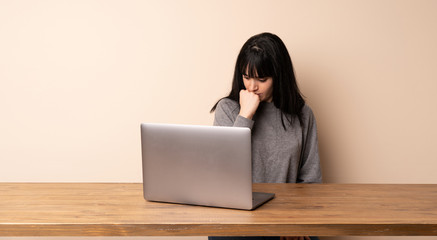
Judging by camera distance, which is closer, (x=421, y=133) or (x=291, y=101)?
(x=291, y=101)

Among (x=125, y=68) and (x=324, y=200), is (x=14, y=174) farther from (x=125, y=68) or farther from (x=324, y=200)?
(x=324, y=200)

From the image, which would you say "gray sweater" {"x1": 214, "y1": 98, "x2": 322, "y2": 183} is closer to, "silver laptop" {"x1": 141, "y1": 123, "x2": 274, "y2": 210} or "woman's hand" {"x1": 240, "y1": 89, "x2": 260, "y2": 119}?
"woman's hand" {"x1": 240, "y1": 89, "x2": 260, "y2": 119}

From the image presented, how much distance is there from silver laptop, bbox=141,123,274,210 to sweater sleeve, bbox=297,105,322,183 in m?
0.61

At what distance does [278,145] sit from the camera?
6.49 ft

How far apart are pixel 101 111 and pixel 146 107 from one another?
239 millimetres

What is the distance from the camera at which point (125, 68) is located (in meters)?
2.35

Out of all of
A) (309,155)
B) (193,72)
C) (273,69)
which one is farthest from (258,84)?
(193,72)

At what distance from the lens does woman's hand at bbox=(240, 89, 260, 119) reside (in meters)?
1.87

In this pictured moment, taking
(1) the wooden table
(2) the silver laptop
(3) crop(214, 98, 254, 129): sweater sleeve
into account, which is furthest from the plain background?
(2) the silver laptop

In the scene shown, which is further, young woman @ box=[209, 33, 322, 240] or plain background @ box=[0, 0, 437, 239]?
plain background @ box=[0, 0, 437, 239]

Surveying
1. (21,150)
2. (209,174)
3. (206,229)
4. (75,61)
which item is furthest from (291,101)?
(21,150)

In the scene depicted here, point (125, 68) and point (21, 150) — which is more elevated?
point (125, 68)

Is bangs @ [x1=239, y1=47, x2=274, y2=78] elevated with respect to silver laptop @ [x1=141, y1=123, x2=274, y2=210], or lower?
elevated

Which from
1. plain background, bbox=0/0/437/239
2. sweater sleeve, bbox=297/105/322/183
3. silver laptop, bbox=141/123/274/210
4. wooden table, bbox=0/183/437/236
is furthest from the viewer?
plain background, bbox=0/0/437/239
